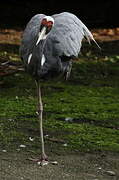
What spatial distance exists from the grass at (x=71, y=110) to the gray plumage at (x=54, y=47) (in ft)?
2.95

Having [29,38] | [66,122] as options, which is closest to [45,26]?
[29,38]

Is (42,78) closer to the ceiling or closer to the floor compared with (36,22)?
closer to the floor

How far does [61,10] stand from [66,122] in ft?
34.0

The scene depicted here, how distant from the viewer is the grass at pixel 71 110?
671cm

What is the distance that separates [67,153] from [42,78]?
836 mm

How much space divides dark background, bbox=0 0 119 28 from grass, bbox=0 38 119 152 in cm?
499

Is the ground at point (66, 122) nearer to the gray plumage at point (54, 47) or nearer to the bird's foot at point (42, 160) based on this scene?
the bird's foot at point (42, 160)

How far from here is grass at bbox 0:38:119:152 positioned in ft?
22.0

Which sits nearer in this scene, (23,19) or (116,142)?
(116,142)

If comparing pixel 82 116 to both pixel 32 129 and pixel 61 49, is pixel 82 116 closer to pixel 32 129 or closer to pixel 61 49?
pixel 32 129

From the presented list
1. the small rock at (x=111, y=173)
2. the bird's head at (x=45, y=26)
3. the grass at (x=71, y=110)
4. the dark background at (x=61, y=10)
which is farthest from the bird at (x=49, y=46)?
the dark background at (x=61, y=10)

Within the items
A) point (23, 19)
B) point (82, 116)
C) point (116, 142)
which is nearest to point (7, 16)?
point (23, 19)

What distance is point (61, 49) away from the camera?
19.7ft

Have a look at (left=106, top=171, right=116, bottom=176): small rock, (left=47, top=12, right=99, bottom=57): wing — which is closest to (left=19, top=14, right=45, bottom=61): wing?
(left=47, top=12, right=99, bottom=57): wing
